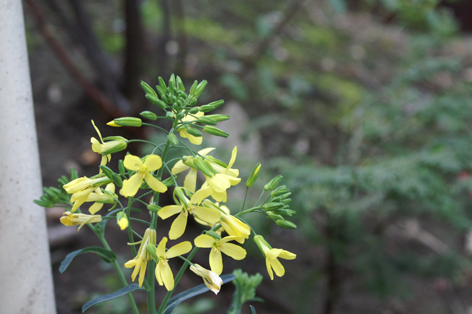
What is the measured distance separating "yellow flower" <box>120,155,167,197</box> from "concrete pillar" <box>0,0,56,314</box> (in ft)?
1.06

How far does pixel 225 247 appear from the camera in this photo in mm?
504

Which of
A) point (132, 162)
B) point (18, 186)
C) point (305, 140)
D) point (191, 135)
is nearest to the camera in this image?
point (132, 162)

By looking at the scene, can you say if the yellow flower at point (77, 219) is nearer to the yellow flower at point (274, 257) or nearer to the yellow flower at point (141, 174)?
the yellow flower at point (141, 174)

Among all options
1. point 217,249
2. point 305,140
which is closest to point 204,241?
point 217,249

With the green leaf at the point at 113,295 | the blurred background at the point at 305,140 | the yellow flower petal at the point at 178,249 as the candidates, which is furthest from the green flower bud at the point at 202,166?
the blurred background at the point at 305,140

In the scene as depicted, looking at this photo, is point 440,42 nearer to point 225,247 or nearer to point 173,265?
point 173,265

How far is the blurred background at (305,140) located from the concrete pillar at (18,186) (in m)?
0.75

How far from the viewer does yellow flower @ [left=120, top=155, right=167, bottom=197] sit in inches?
17.4

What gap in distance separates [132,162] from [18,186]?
35 centimetres

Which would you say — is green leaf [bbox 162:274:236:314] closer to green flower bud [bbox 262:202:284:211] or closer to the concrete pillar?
green flower bud [bbox 262:202:284:211]

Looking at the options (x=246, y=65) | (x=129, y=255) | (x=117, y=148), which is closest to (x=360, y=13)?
(x=246, y=65)

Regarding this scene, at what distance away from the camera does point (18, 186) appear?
65 cm

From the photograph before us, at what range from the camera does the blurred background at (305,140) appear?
60.6 inches

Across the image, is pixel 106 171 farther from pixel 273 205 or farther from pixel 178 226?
pixel 273 205
